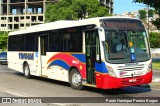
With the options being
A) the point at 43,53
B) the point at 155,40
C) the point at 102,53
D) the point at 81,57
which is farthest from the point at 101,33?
the point at 155,40

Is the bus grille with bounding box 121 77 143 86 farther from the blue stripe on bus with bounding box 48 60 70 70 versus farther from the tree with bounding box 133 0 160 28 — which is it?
the tree with bounding box 133 0 160 28

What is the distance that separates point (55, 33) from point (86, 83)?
373 cm

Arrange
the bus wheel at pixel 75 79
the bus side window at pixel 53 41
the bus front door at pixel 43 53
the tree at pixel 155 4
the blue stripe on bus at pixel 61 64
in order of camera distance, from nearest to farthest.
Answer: the bus wheel at pixel 75 79 < the blue stripe on bus at pixel 61 64 < the bus side window at pixel 53 41 < the bus front door at pixel 43 53 < the tree at pixel 155 4

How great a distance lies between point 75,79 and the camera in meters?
15.8

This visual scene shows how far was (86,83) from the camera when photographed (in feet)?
48.9

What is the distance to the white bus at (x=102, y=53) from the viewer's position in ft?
45.1

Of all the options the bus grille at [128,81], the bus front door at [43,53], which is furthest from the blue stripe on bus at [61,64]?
the bus grille at [128,81]

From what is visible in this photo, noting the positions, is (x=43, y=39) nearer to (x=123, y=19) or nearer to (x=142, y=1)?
(x=123, y=19)

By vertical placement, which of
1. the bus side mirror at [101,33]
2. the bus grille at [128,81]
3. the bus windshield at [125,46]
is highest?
the bus side mirror at [101,33]

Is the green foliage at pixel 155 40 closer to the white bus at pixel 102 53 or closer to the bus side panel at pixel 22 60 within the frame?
the bus side panel at pixel 22 60

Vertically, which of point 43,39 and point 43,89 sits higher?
point 43,39

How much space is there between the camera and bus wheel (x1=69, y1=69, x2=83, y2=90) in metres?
15.5

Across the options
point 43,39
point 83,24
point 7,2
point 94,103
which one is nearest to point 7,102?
point 94,103

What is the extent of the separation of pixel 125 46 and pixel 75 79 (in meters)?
2.85
